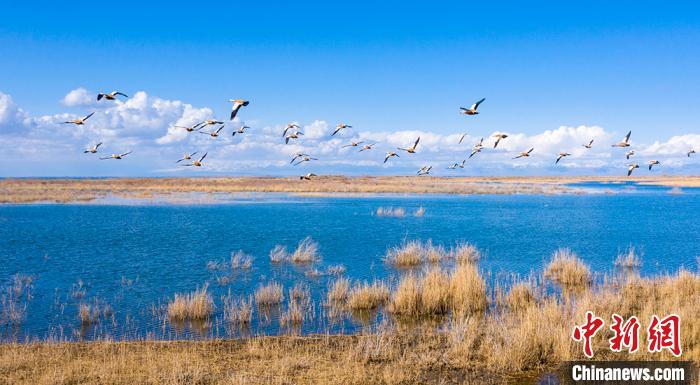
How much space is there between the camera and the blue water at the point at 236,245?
18.8m

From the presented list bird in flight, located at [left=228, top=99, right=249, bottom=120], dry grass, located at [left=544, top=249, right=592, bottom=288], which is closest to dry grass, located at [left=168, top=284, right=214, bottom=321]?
bird in flight, located at [left=228, top=99, right=249, bottom=120]

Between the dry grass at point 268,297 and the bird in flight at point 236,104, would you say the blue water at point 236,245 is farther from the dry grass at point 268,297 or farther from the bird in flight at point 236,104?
the bird in flight at point 236,104

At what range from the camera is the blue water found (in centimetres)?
1881

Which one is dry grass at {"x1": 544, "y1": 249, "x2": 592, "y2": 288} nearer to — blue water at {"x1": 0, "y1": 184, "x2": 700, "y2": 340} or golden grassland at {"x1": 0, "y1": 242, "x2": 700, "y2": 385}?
blue water at {"x1": 0, "y1": 184, "x2": 700, "y2": 340}

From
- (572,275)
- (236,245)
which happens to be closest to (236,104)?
(572,275)

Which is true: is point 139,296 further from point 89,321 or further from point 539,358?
point 539,358

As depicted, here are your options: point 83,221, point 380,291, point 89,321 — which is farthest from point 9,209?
point 380,291

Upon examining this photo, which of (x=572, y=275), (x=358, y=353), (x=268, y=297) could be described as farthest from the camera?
(x=572, y=275)

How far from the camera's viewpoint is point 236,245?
37.2 m

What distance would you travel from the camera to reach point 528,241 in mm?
38844

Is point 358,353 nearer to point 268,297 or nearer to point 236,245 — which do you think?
point 268,297

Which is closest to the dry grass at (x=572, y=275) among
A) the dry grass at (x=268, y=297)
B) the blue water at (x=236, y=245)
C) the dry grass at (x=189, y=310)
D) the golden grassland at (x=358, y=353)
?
the blue water at (x=236, y=245)

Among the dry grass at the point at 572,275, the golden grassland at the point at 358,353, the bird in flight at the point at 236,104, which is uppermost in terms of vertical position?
the bird in flight at the point at 236,104

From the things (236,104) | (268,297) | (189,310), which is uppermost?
(236,104)
